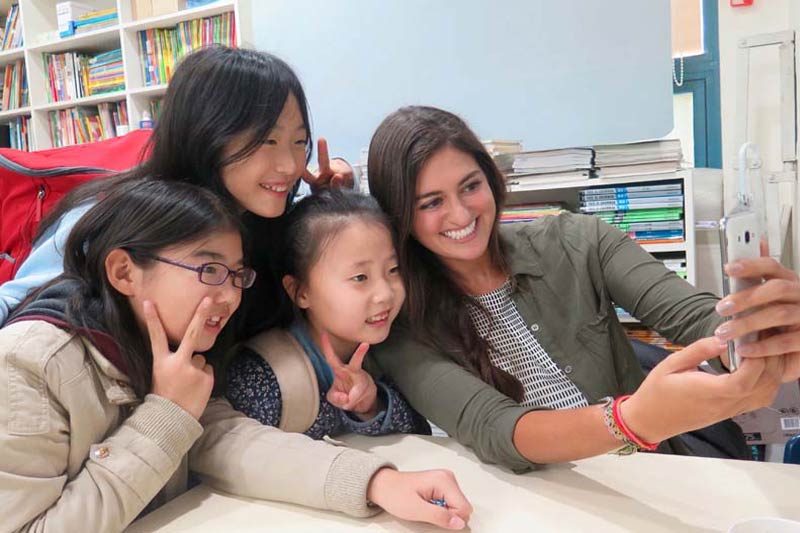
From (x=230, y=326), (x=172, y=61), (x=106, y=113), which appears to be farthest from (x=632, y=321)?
(x=106, y=113)

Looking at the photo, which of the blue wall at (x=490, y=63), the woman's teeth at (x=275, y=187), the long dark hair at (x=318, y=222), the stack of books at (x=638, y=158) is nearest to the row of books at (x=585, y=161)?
the stack of books at (x=638, y=158)

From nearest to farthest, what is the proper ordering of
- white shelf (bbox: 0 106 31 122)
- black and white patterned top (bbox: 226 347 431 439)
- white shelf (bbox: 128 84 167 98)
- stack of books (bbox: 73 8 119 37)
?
black and white patterned top (bbox: 226 347 431 439)
white shelf (bbox: 128 84 167 98)
stack of books (bbox: 73 8 119 37)
white shelf (bbox: 0 106 31 122)

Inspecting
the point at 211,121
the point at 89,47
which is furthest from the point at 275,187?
the point at 89,47

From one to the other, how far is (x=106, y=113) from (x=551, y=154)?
265 centimetres

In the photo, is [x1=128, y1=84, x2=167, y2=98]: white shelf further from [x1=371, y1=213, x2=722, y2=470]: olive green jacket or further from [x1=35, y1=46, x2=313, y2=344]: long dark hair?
[x1=371, y1=213, x2=722, y2=470]: olive green jacket

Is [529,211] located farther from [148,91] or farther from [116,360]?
[148,91]

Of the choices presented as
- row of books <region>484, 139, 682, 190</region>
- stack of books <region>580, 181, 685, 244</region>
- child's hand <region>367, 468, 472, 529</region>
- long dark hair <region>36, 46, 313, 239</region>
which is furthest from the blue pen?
stack of books <region>580, 181, 685, 244</region>

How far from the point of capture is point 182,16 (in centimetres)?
330

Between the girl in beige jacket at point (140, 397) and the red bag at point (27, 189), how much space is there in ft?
1.86

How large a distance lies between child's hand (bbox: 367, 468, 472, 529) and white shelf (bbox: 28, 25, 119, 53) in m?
3.41

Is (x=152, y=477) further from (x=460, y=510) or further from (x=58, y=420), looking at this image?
(x=460, y=510)

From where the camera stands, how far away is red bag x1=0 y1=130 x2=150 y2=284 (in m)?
1.41

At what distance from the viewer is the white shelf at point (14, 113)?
3921 millimetres

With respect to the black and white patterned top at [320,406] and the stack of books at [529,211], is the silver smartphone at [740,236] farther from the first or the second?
the stack of books at [529,211]
